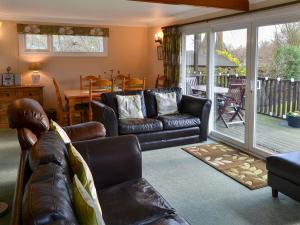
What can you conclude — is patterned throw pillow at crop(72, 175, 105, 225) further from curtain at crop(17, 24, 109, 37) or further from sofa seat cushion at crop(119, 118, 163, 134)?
curtain at crop(17, 24, 109, 37)

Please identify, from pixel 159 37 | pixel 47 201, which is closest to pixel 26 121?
pixel 47 201

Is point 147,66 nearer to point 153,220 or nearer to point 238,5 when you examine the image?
point 238,5

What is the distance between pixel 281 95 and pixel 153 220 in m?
3.01

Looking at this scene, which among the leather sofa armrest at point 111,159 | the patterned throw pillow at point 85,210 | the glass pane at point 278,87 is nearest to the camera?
the patterned throw pillow at point 85,210

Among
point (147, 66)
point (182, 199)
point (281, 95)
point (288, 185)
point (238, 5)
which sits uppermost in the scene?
point (238, 5)

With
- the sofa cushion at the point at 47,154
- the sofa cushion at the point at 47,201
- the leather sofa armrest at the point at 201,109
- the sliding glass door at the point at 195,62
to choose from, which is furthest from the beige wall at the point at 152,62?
the sofa cushion at the point at 47,201

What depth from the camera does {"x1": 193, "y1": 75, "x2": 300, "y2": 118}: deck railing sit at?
3.78 meters

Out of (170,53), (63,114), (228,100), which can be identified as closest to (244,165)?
(228,100)

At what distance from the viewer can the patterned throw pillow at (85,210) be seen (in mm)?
1145

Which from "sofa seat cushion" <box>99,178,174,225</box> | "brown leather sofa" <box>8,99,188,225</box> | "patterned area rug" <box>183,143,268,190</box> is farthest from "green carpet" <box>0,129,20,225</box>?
"patterned area rug" <box>183,143,268,190</box>

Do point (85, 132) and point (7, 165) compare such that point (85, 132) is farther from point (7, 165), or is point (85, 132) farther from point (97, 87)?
point (97, 87)

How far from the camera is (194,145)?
472 cm

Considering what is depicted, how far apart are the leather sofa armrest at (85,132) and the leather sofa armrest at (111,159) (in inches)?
38.3

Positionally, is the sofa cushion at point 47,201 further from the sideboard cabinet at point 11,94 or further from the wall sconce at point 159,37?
the wall sconce at point 159,37
